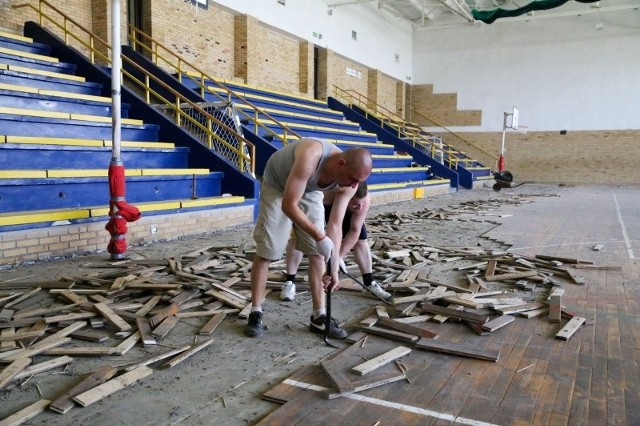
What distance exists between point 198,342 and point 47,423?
122 centimetres

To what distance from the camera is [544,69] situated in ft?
88.3

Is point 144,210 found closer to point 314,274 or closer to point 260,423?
point 314,274

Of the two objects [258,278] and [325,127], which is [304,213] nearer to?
[258,278]

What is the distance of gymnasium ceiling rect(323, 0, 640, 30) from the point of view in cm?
2465

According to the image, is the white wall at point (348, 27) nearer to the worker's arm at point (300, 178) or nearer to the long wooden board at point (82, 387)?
the worker's arm at point (300, 178)

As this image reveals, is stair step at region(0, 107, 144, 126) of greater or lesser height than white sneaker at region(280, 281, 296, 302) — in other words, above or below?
above

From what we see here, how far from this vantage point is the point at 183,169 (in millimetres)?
9250

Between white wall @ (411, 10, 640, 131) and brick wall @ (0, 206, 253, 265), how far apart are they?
22.8m

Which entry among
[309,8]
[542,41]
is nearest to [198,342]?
[309,8]

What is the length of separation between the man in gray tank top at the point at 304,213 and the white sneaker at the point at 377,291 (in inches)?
36.3

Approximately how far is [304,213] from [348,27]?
22.3 meters

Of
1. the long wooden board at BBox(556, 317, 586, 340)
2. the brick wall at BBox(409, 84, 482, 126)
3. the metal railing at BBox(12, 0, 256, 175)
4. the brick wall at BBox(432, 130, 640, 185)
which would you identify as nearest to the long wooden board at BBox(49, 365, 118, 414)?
the long wooden board at BBox(556, 317, 586, 340)

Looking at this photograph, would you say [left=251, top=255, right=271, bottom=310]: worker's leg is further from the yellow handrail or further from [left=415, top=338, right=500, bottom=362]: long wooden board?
the yellow handrail

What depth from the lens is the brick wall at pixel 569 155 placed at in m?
25.7
